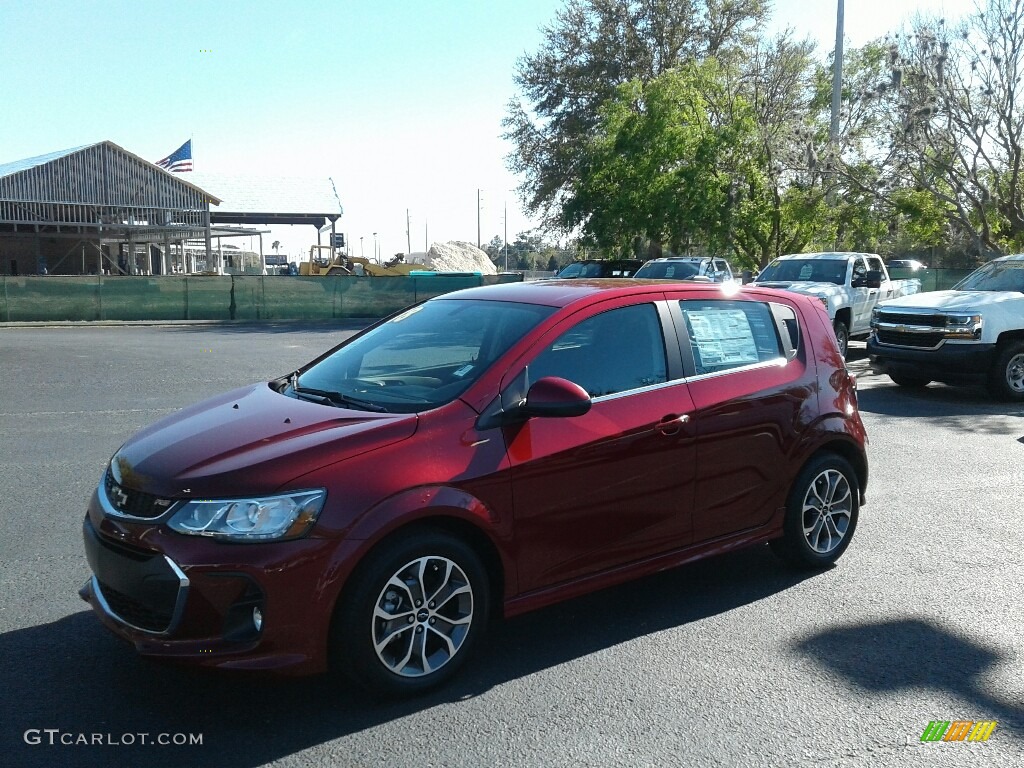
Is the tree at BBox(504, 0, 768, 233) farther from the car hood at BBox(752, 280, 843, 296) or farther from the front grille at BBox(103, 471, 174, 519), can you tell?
the front grille at BBox(103, 471, 174, 519)

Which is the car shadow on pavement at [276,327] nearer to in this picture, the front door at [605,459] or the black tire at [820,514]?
the black tire at [820,514]

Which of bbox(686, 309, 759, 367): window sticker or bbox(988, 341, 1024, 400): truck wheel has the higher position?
bbox(686, 309, 759, 367): window sticker

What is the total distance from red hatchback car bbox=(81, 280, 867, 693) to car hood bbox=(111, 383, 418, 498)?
0.01m

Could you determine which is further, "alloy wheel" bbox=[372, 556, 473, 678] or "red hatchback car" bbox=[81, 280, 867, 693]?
"alloy wheel" bbox=[372, 556, 473, 678]

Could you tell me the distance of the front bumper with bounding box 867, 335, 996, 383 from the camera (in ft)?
38.7

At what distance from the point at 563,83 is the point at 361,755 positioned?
41.9 metres

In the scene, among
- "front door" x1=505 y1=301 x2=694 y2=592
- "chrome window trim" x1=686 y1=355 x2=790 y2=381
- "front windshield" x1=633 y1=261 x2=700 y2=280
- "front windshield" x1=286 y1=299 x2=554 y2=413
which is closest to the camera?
"front door" x1=505 y1=301 x2=694 y2=592

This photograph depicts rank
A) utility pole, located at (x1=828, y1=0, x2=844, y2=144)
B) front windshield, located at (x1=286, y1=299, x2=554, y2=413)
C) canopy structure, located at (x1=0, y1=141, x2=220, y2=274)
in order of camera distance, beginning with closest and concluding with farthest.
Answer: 1. front windshield, located at (x1=286, y1=299, x2=554, y2=413)
2. utility pole, located at (x1=828, y1=0, x2=844, y2=144)
3. canopy structure, located at (x1=0, y1=141, x2=220, y2=274)

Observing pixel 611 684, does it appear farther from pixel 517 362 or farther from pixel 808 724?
pixel 517 362

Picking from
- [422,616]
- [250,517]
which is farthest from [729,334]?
[250,517]

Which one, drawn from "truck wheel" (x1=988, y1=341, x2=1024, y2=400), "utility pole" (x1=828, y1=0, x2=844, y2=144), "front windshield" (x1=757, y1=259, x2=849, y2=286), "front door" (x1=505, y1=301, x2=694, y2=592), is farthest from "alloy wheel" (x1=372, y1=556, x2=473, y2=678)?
"utility pole" (x1=828, y1=0, x2=844, y2=144)

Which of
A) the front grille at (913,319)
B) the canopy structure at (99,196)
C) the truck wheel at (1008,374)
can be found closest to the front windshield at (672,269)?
the front grille at (913,319)

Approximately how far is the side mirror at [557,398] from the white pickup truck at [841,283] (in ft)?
42.2

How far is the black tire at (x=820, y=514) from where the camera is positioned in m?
5.27
